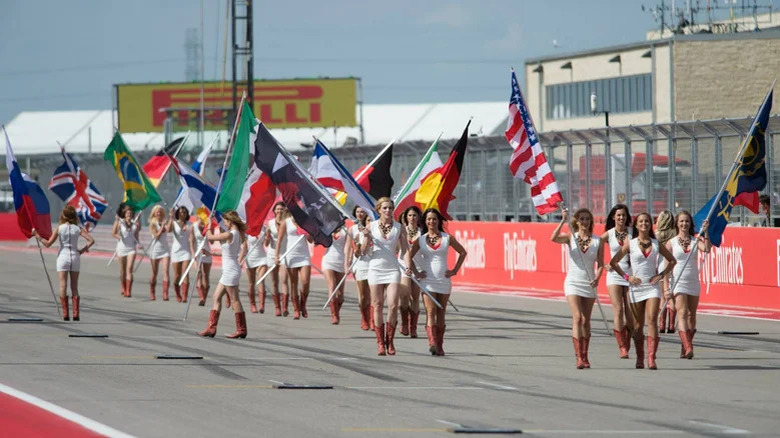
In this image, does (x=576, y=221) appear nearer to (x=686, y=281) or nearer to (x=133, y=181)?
(x=686, y=281)

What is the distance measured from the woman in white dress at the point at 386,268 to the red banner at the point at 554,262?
3144 mm

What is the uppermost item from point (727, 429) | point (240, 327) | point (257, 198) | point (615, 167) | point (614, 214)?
point (615, 167)

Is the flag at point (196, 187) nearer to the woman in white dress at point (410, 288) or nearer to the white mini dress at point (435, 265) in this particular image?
the woman in white dress at point (410, 288)

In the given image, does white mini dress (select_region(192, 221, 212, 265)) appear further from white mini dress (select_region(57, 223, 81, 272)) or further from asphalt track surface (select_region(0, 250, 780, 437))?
Answer: white mini dress (select_region(57, 223, 81, 272))

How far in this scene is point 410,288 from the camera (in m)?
18.1

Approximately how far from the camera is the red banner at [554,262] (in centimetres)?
2270

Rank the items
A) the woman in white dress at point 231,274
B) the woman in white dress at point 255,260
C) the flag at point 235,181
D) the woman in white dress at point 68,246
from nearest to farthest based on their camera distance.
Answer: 1. the woman in white dress at point 231,274
2. the flag at point 235,181
3. the woman in white dress at point 68,246
4. the woman in white dress at point 255,260

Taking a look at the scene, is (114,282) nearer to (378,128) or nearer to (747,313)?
(747,313)

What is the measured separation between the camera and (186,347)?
54.2 feet

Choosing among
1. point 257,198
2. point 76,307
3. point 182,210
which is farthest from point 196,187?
point 76,307

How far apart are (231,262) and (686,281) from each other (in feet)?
17.5

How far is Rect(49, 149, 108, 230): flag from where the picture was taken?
2988 centimetres

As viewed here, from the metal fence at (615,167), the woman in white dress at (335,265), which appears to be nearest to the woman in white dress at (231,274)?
the woman in white dress at (335,265)

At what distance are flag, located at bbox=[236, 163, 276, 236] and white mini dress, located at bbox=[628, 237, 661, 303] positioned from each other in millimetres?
7060
